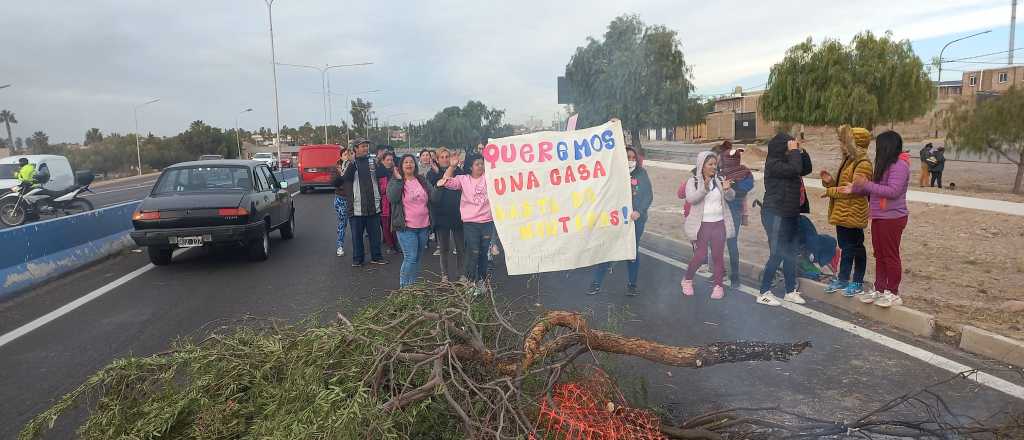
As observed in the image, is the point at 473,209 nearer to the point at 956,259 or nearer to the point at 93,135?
the point at 956,259

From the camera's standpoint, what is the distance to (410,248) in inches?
275

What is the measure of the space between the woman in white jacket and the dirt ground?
5.79ft

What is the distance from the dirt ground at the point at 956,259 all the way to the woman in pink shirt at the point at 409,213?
4.54 m

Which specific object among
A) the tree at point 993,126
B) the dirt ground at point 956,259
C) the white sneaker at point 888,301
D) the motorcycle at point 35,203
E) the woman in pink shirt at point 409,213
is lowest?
the dirt ground at point 956,259

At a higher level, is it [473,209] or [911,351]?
[473,209]

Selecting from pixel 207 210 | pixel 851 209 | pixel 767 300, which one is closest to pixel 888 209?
pixel 851 209

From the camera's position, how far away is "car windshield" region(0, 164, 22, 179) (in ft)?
66.5

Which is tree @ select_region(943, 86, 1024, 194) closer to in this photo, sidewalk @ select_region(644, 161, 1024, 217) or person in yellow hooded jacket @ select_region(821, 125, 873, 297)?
→ sidewalk @ select_region(644, 161, 1024, 217)

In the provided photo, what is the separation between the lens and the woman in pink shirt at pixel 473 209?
6.93m

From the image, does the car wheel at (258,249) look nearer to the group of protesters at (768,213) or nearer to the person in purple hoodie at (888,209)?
the group of protesters at (768,213)

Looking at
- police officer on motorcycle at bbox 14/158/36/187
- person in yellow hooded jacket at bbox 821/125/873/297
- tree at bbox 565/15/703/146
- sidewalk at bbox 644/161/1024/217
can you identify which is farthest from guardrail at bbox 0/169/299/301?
tree at bbox 565/15/703/146

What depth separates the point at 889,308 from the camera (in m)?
5.84

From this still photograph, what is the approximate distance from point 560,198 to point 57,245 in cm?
765

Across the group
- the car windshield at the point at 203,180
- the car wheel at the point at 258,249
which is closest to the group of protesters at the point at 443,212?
the car wheel at the point at 258,249
